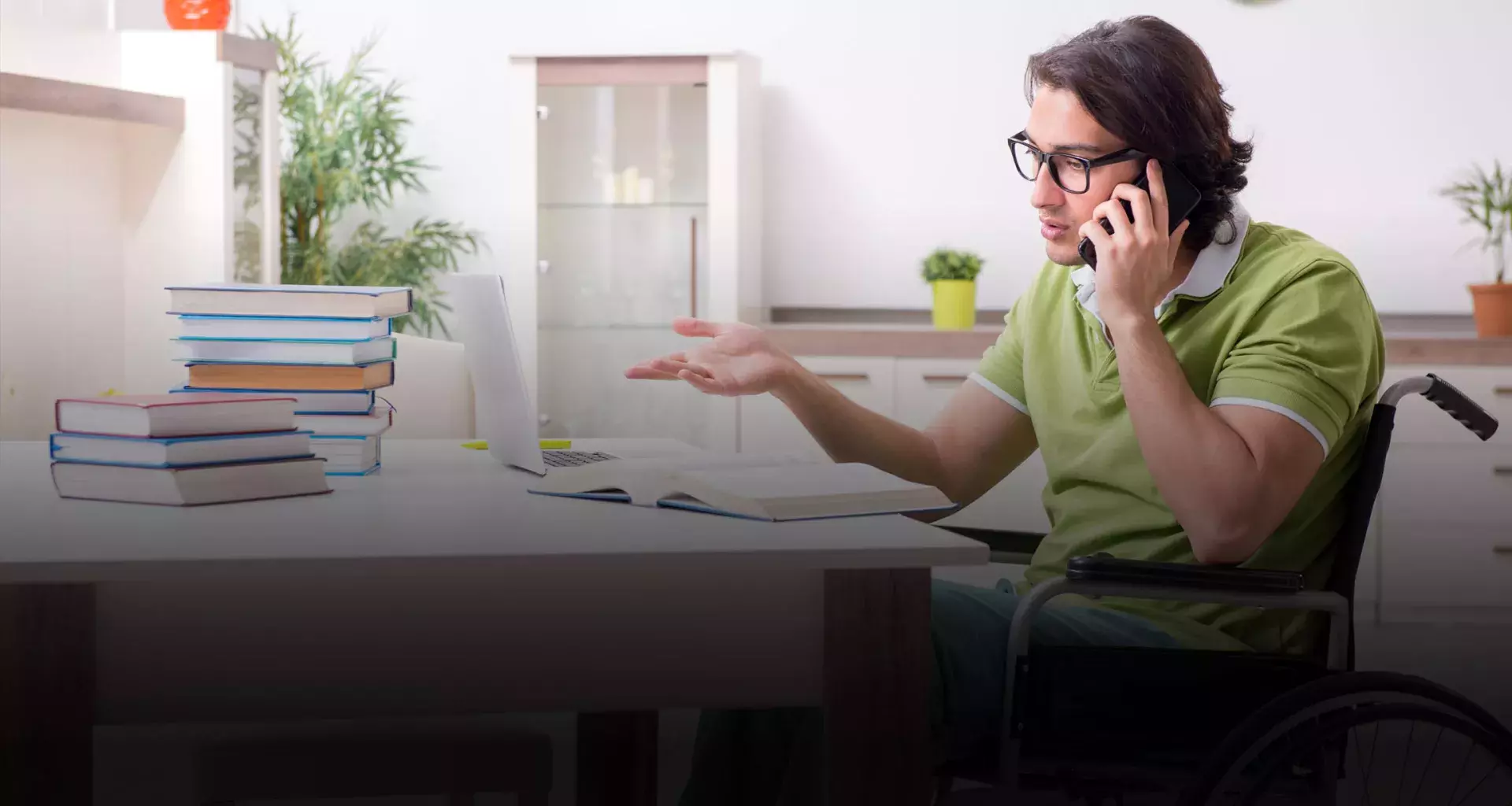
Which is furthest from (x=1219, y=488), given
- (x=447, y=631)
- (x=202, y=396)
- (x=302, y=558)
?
(x=202, y=396)

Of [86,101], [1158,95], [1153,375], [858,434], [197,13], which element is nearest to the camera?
[1153,375]

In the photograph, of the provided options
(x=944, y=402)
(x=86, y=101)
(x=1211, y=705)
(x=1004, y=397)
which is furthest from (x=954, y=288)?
(x=1211, y=705)

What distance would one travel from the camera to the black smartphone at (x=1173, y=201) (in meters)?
1.67

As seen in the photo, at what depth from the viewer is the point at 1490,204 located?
409 centimetres

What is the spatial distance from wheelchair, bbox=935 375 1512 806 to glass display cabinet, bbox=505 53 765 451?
2704mm

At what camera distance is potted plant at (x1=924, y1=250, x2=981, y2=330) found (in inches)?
164

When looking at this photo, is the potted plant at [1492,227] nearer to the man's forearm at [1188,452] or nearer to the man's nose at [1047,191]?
the man's nose at [1047,191]

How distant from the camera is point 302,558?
1.07 meters

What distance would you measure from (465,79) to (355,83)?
0.36 meters

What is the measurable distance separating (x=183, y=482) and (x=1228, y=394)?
111 cm

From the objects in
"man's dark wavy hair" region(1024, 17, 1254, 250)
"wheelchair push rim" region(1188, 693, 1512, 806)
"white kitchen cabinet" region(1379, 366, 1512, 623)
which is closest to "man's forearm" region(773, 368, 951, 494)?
"man's dark wavy hair" region(1024, 17, 1254, 250)

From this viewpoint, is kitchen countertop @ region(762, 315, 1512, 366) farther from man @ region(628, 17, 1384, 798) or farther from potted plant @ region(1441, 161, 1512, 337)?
man @ region(628, 17, 1384, 798)

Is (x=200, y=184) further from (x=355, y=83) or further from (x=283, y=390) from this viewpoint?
(x=283, y=390)

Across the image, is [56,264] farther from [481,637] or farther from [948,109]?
[481,637]
